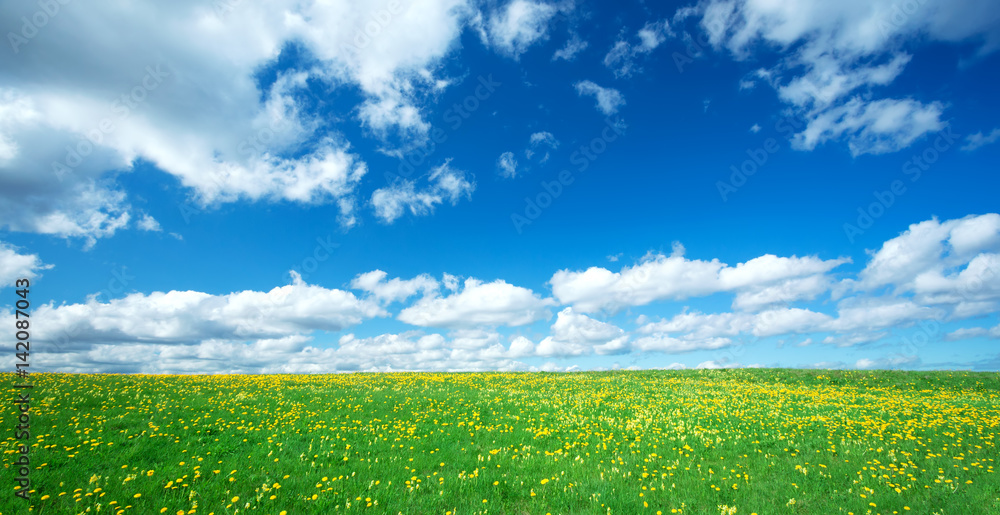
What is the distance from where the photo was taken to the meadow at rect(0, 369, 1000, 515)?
9.04m

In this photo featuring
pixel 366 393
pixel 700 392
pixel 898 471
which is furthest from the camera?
pixel 700 392

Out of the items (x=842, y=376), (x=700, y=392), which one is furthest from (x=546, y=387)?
(x=842, y=376)

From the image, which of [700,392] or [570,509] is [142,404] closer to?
[570,509]

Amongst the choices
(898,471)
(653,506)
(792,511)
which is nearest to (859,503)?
(792,511)

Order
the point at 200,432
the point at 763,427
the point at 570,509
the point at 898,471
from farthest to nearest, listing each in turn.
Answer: the point at 763,427 → the point at 200,432 → the point at 898,471 → the point at 570,509

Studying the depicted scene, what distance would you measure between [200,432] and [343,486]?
7.54 metres

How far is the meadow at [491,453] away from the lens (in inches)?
356

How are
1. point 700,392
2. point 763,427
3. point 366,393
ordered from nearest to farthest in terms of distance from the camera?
point 763,427 → point 366,393 → point 700,392

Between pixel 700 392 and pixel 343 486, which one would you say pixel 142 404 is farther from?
pixel 700 392

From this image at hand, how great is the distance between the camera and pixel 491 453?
40.7 ft

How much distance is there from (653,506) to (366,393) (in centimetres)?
1908

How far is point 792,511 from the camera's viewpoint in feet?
29.2

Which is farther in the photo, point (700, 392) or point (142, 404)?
point (700, 392)

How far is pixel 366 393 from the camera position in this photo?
2431 centimetres
